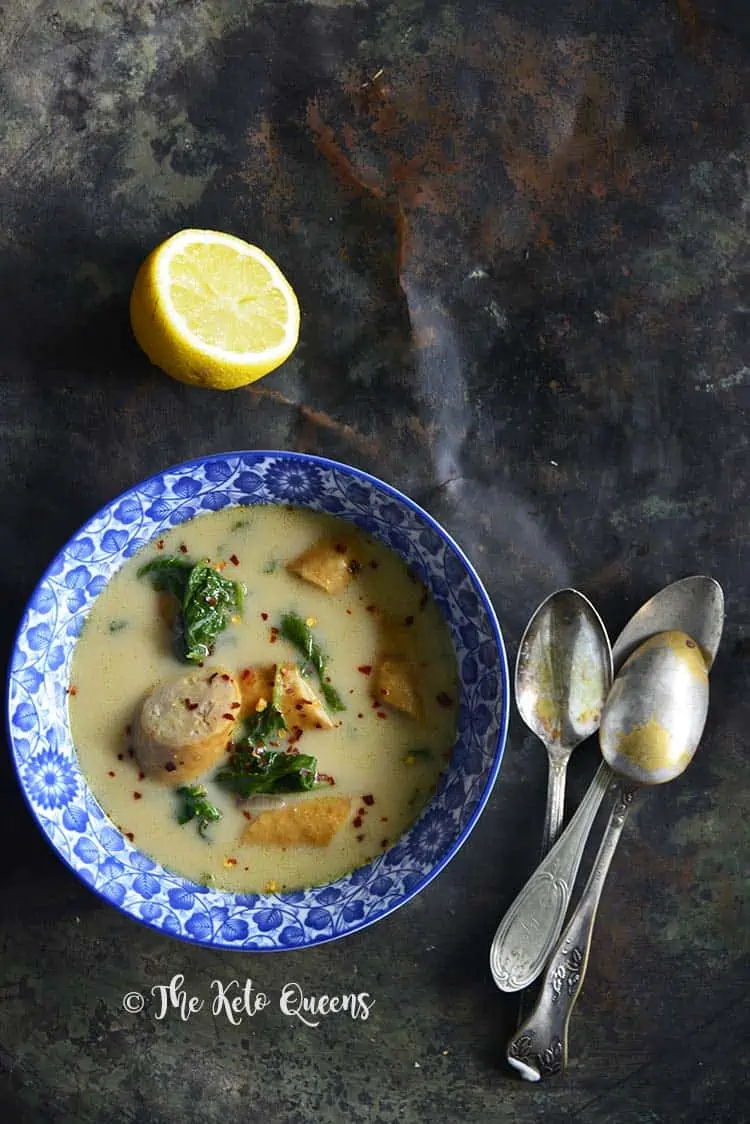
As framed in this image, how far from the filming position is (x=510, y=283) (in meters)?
2.60

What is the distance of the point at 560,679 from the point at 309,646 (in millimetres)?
581

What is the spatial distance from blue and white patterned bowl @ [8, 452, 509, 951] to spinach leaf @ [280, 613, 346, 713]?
26 centimetres

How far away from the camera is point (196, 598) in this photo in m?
2.35

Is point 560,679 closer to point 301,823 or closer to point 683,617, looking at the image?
point 683,617

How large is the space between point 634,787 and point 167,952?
1.12 m

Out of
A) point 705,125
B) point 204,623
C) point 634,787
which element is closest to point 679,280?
point 705,125

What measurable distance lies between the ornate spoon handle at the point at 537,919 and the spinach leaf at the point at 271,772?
562 millimetres

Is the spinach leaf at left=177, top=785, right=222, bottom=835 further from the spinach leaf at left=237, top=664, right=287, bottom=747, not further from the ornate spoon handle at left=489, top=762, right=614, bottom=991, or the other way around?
the ornate spoon handle at left=489, top=762, right=614, bottom=991

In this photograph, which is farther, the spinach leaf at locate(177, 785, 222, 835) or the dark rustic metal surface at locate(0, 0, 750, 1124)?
the dark rustic metal surface at locate(0, 0, 750, 1124)

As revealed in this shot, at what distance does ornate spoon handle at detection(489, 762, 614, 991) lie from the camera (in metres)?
2.48

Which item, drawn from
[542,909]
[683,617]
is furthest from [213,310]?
[542,909]

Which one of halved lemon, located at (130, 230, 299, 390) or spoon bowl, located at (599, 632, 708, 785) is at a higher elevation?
halved lemon, located at (130, 230, 299, 390)

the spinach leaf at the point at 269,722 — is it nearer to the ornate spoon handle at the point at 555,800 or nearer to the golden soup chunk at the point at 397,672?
the golden soup chunk at the point at 397,672

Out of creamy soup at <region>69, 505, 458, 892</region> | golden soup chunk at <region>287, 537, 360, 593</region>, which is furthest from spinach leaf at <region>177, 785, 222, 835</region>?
golden soup chunk at <region>287, 537, 360, 593</region>
